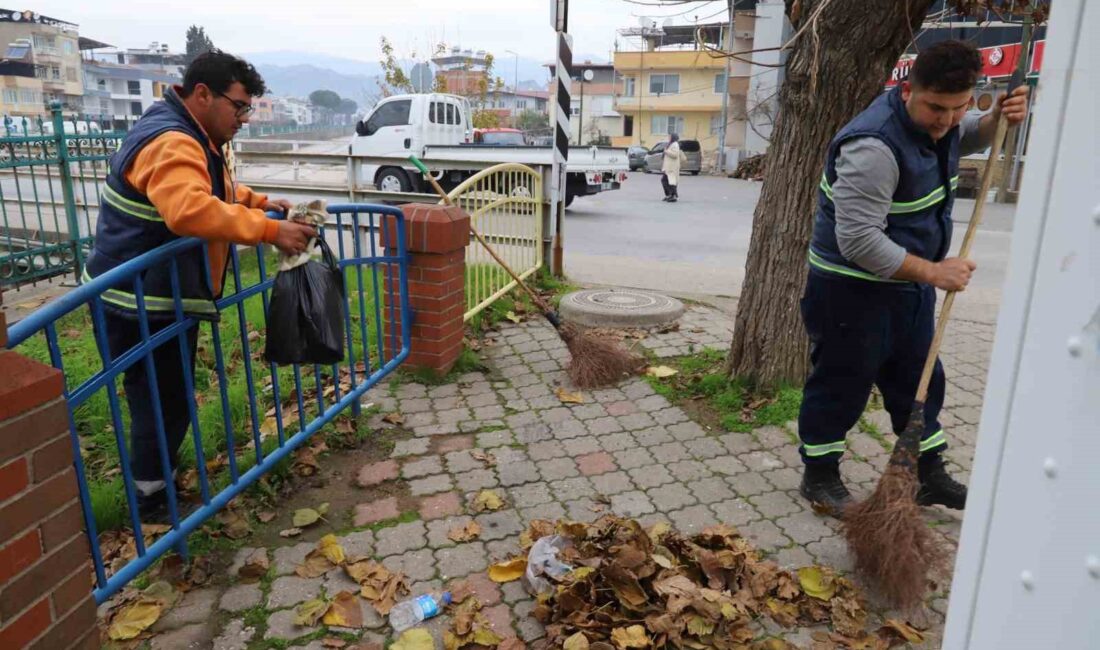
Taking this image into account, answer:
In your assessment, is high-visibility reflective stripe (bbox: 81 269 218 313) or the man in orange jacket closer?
the man in orange jacket

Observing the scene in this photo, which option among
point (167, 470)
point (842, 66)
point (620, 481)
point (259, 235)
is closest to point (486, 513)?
point (620, 481)

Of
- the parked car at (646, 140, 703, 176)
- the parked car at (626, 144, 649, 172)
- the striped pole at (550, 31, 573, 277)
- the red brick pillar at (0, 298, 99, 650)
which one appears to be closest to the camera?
the red brick pillar at (0, 298, 99, 650)

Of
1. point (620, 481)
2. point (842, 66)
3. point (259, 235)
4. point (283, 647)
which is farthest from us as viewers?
point (842, 66)

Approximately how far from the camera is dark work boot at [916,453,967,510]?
326 centimetres

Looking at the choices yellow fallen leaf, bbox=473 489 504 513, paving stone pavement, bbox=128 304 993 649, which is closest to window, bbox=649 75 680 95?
paving stone pavement, bbox=128 304 993 649

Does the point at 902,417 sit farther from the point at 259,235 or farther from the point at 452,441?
the point at 259,235

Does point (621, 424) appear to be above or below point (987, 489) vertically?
below

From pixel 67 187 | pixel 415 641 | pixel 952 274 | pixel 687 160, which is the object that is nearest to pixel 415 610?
pixel 415 641

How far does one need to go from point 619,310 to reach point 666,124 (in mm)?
45099

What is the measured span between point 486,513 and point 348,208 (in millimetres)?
1591

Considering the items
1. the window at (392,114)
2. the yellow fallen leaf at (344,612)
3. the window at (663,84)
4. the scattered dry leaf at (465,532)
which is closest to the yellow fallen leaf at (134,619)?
the yellow fallen leaf at (344,612)

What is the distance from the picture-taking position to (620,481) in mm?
3578

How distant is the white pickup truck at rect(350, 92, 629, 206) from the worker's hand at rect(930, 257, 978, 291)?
1085cm

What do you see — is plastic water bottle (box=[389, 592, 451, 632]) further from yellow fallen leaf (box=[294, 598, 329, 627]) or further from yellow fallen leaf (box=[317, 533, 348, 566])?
yellow fallen leaf (box=[317, 533, 348, 566])
